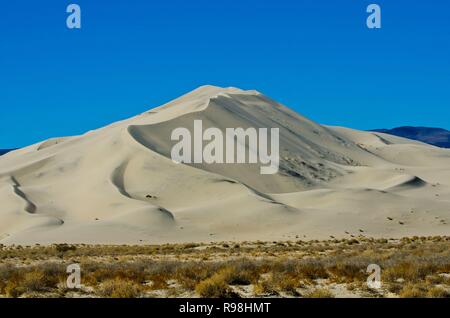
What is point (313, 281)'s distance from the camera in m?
15.9

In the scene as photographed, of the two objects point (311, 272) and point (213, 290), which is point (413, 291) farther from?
point (213, 290)

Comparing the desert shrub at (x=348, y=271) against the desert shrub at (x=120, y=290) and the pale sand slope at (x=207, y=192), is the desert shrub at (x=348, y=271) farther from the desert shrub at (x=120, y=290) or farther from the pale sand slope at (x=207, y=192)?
the pale sand slope at (x=207, y=192)

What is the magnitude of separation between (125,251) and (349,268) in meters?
20.8

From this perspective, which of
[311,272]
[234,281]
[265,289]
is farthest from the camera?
[311,272]

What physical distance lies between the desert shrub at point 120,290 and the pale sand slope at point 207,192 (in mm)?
34707

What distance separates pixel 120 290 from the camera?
545 inches

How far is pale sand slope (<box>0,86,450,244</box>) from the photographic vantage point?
2135 inches

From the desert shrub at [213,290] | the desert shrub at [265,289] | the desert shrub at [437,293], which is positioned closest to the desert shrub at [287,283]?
the desert shrub at [265,289]

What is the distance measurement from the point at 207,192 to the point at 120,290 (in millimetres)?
55546

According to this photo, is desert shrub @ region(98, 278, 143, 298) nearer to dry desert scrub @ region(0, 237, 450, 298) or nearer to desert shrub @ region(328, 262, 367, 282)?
dry desert scrub @ region(0, 237, 450, 298)

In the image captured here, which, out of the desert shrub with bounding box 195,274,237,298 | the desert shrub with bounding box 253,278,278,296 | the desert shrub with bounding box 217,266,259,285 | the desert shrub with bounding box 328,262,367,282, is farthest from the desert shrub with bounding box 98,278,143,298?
the desert shrub with bounding box 328,262,367,282

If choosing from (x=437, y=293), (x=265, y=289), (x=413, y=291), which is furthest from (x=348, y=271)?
(x=437, y=293)

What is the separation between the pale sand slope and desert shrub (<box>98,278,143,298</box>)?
3471 cm
